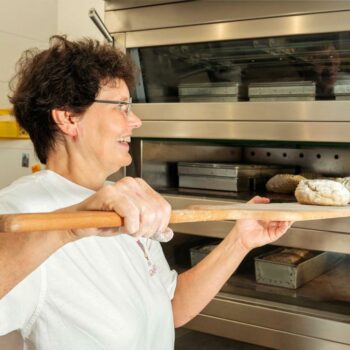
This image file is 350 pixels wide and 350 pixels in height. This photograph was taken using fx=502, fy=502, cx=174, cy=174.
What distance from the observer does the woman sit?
86 centimetres

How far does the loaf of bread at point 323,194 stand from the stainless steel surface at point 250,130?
0.47 ft

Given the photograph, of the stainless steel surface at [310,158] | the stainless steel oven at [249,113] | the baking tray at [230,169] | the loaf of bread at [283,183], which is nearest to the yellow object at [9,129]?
the stainless steel oven at [249,113]

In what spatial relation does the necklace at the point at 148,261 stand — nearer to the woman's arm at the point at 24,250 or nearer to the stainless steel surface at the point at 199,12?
the woman's arm at the point at 24,250

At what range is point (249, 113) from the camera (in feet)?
3.89

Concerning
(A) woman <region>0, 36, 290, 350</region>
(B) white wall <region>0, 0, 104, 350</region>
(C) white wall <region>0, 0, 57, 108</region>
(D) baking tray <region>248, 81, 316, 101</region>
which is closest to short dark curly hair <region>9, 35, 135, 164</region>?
(A) woman <region>0, 36, 290, 350</region>

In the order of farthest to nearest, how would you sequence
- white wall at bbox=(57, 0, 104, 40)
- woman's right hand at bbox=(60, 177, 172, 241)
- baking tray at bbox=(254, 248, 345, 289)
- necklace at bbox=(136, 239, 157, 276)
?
white wall at bbox=(57, 0, 104, 40), baking tray at bbox=(254, 248, 345, 289), necklace at bbox=(136, 239, 157, 276), woman's right hand at bbox=(60, 177, 172, 241)

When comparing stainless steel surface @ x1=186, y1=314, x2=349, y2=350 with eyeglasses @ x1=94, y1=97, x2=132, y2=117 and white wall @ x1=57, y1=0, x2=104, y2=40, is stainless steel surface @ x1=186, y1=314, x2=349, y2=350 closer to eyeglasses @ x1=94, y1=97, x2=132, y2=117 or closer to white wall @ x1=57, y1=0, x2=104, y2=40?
eyeglasses @ x1=94, y1=97, x2=132, y2=117

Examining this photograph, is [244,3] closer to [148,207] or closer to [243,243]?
[243,243]

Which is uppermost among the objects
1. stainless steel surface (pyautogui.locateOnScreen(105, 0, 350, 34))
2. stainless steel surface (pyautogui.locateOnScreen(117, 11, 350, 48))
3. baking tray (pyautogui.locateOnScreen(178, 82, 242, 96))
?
stainless steel surface (pyautogui.locateOnScreen(105, 0, 350, 34))

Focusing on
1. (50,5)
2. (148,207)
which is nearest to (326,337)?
(148,207)

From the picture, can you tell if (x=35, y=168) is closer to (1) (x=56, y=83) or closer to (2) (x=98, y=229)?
(1) (x=56, y=83)

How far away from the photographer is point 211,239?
54.8 inches

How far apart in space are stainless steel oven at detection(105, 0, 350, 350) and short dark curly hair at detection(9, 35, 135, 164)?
0.98 ft

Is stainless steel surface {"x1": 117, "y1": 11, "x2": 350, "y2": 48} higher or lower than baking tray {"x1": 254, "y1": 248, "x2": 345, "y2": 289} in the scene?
higher
